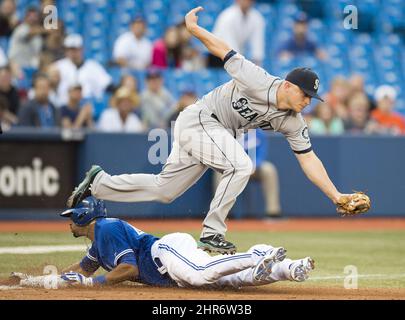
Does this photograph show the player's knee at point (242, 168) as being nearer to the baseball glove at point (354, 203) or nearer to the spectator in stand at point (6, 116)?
the baseball glove at point (354, 203)

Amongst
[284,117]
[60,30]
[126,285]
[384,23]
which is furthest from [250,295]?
[384,23]

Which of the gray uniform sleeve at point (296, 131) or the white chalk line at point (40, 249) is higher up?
the gray uniform sleeve at point (296, 131)

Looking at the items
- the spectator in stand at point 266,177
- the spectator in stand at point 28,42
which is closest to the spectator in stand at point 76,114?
the spectator in stand at point 28,42

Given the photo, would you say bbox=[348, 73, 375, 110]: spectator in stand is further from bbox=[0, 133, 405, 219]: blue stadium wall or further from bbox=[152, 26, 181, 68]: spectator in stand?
bbox=[152, 26, 181, 68]: spectator in stand

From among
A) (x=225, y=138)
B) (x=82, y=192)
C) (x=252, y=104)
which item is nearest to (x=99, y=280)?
(x=82, y=192)

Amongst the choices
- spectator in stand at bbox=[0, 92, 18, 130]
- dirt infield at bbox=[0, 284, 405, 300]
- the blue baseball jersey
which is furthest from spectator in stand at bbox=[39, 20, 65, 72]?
dirt infield at bbox=[0, 284, 405, 300]

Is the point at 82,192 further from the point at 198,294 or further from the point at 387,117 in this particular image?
the point at 387,117
